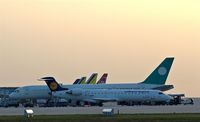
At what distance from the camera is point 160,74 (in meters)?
175

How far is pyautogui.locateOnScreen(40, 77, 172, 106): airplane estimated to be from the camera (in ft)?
483

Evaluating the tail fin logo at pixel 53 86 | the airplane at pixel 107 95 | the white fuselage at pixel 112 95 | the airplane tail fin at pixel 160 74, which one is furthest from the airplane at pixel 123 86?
the white fuselage at pixel 112 95

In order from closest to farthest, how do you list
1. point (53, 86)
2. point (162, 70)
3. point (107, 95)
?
1. point (107, 95)
2. point (53, 86)
3. point (162, 70)

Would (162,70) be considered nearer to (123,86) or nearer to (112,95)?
(123,86)

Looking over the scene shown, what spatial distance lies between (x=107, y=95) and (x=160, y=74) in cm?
2388

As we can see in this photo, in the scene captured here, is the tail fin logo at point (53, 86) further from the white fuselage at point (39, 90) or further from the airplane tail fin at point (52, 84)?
the white fuselage at point (39, 90)

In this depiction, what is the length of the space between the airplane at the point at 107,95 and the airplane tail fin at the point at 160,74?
19.6 meters

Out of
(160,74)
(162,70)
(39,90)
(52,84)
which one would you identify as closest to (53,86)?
(52,84)

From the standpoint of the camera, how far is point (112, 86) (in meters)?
173

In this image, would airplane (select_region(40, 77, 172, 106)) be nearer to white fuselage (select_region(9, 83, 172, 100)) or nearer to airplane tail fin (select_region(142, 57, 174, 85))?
white fuselage (select_region(9, 83, 172, 100))

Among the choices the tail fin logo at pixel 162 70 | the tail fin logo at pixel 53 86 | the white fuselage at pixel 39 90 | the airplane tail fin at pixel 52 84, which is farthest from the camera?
the tail fin logo at pixel 162 70

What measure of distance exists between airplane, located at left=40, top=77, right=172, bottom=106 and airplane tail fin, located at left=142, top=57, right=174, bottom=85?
19608mm

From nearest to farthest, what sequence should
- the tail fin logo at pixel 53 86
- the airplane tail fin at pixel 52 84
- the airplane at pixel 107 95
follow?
the airplane at pixel 107 95, the airplane tail fin at pixel 52 84, the tail fin logo at pixel 53 86

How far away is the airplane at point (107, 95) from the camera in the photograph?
483 feet
